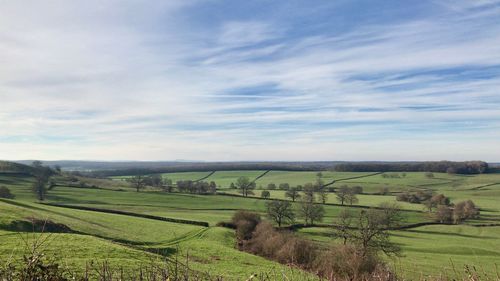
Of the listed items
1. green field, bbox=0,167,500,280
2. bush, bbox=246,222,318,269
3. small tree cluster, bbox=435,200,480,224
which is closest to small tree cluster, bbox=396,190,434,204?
green field, bbox=0,167,500,280

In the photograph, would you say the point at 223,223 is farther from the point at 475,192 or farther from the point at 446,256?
the point at 475,192

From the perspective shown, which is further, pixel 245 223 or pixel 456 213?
pixel 456 213

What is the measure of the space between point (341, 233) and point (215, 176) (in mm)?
143990

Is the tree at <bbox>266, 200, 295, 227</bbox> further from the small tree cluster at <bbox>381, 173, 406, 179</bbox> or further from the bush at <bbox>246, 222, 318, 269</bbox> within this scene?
the small tree cluster at <bbox>381, 173, 406, 179</bbox>

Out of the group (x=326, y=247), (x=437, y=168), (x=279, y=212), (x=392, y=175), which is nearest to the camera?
(x=326, y=247)

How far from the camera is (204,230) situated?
60.5 metres

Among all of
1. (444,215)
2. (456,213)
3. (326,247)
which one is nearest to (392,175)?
(456,213)

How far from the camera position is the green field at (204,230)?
26.8 m

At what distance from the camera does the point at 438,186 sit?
142875mm

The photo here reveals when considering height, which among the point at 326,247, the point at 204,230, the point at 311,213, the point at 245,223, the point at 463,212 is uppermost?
the point at 245,223

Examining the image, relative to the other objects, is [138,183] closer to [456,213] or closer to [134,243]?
[134,243]

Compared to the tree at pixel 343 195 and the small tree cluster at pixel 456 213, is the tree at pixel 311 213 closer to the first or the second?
the tree at pixel 343 195

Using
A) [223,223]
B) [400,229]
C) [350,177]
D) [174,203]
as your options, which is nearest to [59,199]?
[174,203]

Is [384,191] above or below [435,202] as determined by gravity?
above
